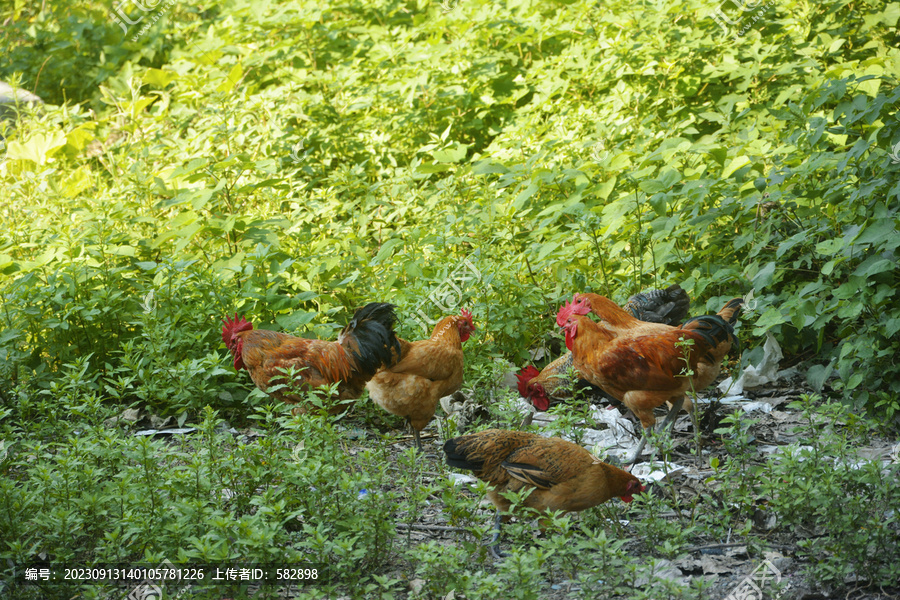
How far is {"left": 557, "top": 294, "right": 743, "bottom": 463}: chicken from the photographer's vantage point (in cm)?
392

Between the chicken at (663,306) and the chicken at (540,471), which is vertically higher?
the chicken at (540,471)

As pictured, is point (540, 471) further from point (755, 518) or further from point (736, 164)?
point (736, 164)

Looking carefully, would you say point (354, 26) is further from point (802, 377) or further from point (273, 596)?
point (273, 596)

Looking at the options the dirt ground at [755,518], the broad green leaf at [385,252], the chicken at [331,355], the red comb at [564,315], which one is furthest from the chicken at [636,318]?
the broad green leaf at [385,252]

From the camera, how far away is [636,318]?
455 centimetres

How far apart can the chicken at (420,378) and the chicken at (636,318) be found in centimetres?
51

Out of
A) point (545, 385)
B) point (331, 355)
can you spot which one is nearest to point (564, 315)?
point (545, 385)

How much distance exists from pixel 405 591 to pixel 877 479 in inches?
77.2

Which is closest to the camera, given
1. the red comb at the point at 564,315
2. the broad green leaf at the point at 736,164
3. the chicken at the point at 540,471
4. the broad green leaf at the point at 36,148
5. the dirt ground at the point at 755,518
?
the dirt ground at the point at 755,518

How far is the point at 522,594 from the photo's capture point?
2379mm

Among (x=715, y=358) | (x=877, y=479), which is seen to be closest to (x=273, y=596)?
(x=877, y=479)

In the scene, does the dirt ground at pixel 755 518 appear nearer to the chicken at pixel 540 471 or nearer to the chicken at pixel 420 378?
the chicken at pixel 540 471

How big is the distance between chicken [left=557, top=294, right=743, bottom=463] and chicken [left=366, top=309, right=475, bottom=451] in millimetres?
718

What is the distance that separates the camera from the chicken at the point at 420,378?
4.25 meters
